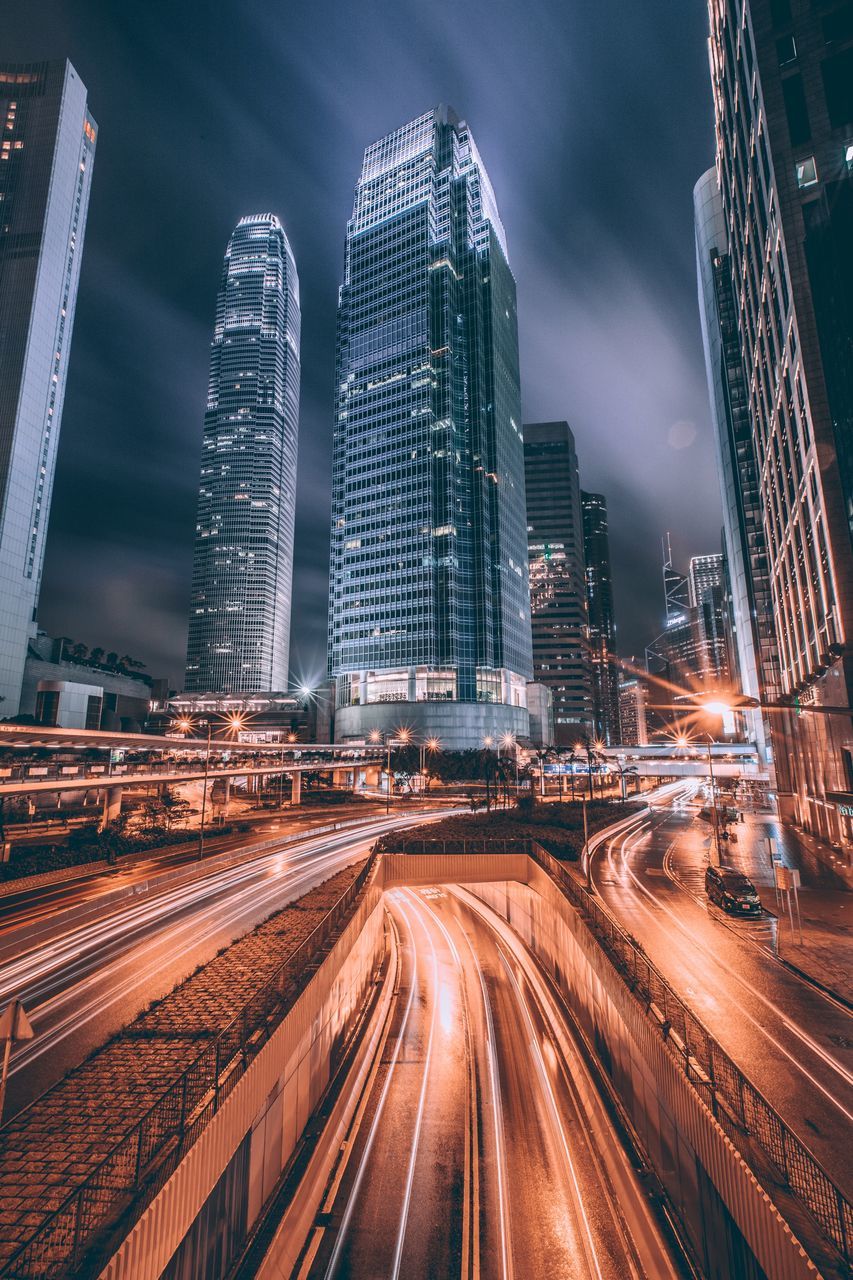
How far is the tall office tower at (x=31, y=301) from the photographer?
93188 mm

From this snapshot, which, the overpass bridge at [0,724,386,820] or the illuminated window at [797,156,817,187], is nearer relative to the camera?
the overpass bridge at [0,724,386,820]

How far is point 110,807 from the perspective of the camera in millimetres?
51875

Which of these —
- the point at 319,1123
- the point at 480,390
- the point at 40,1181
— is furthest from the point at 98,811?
the point at 480,390

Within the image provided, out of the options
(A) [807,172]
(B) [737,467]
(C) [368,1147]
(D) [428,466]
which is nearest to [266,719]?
(D) [428,466]

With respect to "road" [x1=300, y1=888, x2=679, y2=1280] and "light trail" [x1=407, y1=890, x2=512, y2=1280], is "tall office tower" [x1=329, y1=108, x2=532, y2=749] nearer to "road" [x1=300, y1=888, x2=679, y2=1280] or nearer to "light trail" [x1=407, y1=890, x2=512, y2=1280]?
"light trail" [x1=407, y1=890, x2=512, y2=1280]

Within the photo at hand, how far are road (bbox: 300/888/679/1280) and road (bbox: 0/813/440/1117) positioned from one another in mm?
8451

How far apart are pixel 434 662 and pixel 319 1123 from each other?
11387 cm

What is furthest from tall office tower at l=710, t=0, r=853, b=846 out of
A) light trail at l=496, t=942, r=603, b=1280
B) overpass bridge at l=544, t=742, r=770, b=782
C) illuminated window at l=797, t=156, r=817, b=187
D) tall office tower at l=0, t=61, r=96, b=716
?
tall office tower at l=0, t=61, r=96, b=716

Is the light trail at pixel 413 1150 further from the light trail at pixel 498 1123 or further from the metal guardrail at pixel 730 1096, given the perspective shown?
the metal guardrail at pixel 730 1096

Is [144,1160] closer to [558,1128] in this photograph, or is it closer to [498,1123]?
[498,1123]

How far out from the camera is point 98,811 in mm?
65875

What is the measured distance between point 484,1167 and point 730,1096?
28.4 ft

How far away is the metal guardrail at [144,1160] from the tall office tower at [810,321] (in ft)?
115

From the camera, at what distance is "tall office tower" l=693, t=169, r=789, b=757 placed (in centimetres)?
9706
